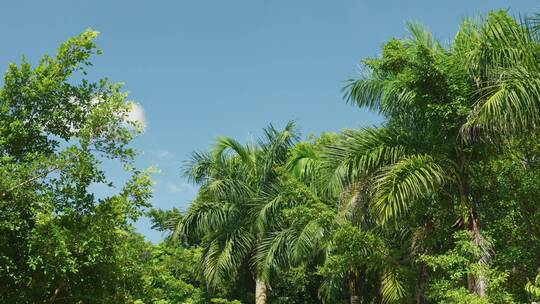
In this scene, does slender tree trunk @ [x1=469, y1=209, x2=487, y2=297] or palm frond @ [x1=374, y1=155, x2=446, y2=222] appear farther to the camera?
palm frond @ [x1=374, y1=155, x2=446, y2=222]

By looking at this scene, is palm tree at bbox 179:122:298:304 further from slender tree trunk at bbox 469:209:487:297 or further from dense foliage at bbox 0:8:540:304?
slender tree trunk at bbox 469:209:487:297

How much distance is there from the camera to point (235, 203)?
1975 centimetres

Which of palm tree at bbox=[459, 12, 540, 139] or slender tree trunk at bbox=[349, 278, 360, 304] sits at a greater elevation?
palm tree at bbox=[459, 12, 540, 139]

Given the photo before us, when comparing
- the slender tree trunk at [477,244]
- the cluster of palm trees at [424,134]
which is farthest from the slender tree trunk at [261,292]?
the slender tree trunk at [477,244]

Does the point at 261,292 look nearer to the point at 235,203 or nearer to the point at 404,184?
the point at 235,203

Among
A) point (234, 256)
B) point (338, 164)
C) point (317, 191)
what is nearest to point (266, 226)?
point (234, 256)

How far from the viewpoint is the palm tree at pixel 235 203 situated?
1916cm

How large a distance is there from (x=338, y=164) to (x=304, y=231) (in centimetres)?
562

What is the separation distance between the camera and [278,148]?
65.7 feet

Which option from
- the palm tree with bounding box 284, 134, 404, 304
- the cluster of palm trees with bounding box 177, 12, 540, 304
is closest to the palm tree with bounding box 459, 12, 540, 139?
the cluster of palm trees with bounding box 177, 12, 540, 304

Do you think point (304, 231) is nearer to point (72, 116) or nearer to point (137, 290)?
point (137, 290)

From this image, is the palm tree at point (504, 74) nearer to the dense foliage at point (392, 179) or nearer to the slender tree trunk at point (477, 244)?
the dense foliage at point (392, 179)

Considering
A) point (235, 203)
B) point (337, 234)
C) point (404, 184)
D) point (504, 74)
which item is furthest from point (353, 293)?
point (504, 74)

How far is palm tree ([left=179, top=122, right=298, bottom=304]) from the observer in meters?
19.2
